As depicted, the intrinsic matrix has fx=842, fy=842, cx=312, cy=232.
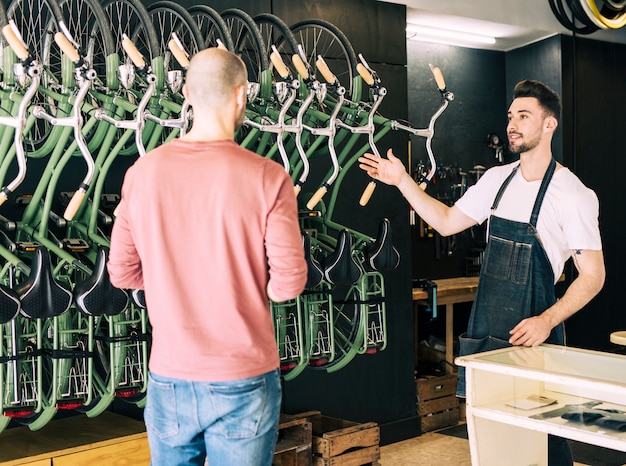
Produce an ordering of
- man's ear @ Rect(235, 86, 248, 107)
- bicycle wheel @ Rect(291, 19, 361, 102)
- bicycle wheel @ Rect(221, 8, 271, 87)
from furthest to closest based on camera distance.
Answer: bicycle wheel @ Rect(291, 19, 361, 102) → bicycle wheel @ Rect(221, 8, 271, 87) → man's ear @ Rect(235, 86, 248, 107)

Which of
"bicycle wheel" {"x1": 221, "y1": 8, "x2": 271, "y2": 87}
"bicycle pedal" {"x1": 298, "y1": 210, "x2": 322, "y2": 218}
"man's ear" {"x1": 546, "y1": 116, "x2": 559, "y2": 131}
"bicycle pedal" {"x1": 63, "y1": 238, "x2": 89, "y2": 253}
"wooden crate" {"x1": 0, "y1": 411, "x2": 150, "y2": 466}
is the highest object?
"bicycle wheel" {"x1": 221, "y1": 8, "x2": 271, "y2": 87}

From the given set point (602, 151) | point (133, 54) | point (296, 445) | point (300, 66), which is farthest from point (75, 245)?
point (602, 151)

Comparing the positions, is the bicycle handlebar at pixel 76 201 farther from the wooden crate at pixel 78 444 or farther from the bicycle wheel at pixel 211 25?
the wooden crate at pixel 78 444

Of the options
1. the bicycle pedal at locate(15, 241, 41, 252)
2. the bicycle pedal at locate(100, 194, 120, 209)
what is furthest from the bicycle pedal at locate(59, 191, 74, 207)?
the bicycle pedal at locate(15, 241, 41, 252)

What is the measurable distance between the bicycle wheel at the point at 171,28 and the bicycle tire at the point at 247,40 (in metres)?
0.22

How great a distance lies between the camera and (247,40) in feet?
16.0

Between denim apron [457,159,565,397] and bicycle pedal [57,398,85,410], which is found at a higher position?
denim apron [457,159,565,397]

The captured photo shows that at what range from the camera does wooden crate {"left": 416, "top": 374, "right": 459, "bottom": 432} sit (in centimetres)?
584

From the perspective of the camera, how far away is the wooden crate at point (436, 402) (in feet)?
19.1

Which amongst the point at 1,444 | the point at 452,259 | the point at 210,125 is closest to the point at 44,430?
the point at 1,444

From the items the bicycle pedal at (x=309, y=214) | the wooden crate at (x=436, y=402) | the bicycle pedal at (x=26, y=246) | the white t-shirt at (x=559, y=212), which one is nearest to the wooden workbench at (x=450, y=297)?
the wooden crate at (x=436, y=402)

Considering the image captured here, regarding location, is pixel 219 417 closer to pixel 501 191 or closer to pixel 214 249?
pixel 214 249

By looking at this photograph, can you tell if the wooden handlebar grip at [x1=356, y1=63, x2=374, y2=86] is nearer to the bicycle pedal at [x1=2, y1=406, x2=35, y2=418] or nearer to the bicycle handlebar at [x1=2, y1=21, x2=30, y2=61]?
the bicycle handlebar at [x1=2, y1=21, x2=30, y2=61]

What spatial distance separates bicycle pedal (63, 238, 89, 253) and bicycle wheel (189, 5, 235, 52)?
43.9 inches
